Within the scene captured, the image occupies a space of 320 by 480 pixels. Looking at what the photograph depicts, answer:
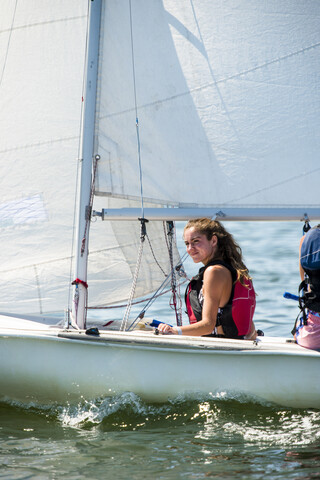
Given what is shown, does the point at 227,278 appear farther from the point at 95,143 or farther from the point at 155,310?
the point at 155,310

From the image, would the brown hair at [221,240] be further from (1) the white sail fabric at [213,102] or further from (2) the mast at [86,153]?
(2) the mast at [86,153]

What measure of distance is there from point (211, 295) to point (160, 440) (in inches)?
30.1

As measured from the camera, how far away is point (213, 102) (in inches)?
156

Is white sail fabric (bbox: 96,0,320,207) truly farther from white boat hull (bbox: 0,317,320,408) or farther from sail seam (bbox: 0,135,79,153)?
white boat hull (bbox: 0,317,320,408)

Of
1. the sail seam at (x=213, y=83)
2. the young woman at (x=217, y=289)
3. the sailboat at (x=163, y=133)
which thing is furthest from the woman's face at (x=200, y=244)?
the sail seam at (x=213, y=83)

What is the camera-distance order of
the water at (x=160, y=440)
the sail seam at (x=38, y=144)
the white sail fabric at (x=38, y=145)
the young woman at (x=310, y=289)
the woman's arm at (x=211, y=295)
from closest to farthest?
the water at (x=160, y=440) → the young woman at (x=310, y=289) → the woman's arm at (x=211, y=295) → the white sail fabric at (x=38, y=145) → the sail seam at (x=38, y=144)

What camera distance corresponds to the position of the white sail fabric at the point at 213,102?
154 inches

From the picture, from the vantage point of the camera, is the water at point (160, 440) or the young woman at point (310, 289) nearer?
the water at point (160, 440)

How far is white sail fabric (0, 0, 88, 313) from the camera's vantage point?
13.9 feet

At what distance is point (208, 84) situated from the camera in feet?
13.0

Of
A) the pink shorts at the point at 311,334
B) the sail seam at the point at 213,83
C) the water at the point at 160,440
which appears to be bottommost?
the water at the point at 160,440

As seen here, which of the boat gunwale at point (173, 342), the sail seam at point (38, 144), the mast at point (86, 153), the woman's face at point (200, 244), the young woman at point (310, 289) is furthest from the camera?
the sail seam at point (38, 144)

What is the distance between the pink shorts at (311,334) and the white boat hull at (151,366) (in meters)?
0.05

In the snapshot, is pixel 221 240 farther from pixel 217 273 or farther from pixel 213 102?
pixel 213 102
